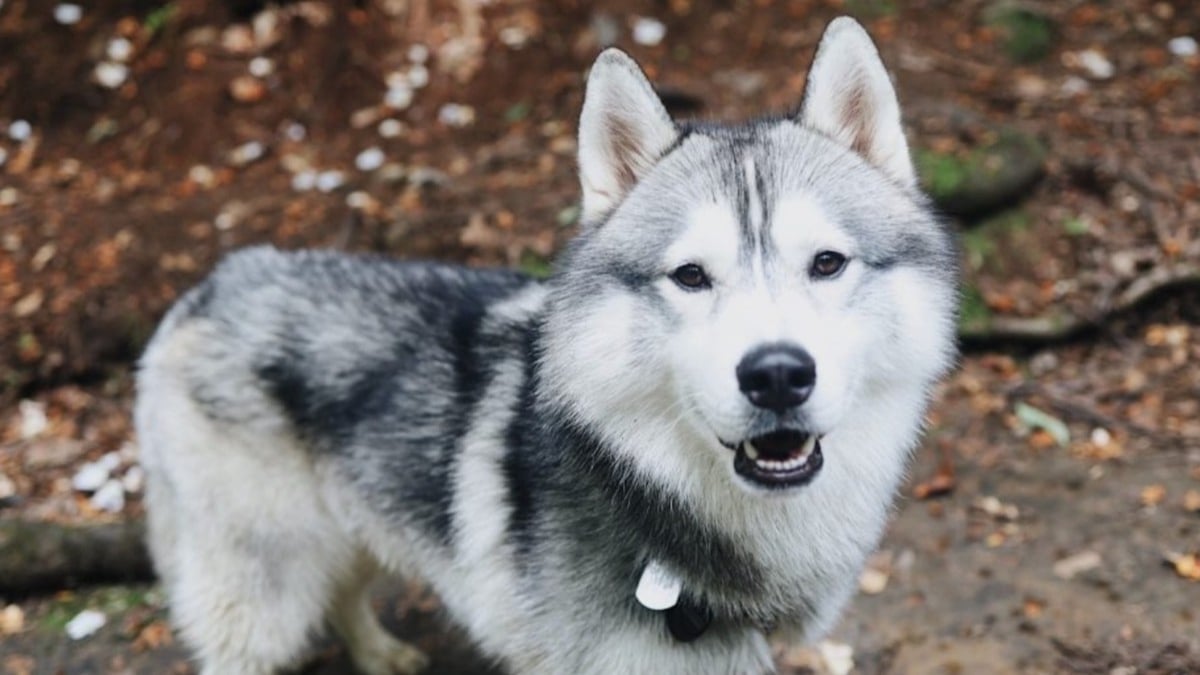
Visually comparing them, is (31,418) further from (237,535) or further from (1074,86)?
(1074,86)

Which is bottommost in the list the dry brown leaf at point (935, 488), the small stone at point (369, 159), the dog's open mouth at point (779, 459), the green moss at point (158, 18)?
the dry brown leaf at point (935, 488)

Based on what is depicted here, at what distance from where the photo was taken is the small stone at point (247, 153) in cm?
718

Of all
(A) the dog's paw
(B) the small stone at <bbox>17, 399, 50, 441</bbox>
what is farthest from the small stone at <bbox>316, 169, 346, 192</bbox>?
(A) the dog's paw

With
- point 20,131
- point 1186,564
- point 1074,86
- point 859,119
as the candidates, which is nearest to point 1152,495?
point 1186,564

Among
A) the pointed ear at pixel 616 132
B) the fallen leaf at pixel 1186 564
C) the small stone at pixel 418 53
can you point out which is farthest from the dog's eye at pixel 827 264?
the small stone at pixel 418 53

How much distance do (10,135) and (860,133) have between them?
6.45 meters

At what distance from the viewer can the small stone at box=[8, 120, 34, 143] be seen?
7246mm

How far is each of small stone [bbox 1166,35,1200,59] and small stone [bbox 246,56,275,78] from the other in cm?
636

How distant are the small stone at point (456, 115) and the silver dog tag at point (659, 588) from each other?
5.05 meters

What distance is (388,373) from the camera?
3.48 metres

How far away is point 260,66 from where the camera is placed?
7543 mm

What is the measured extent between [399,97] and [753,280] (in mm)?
5449

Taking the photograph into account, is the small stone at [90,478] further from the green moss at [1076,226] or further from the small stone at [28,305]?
the green moss at [1076,226]

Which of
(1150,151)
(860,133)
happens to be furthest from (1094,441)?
(860,133)
